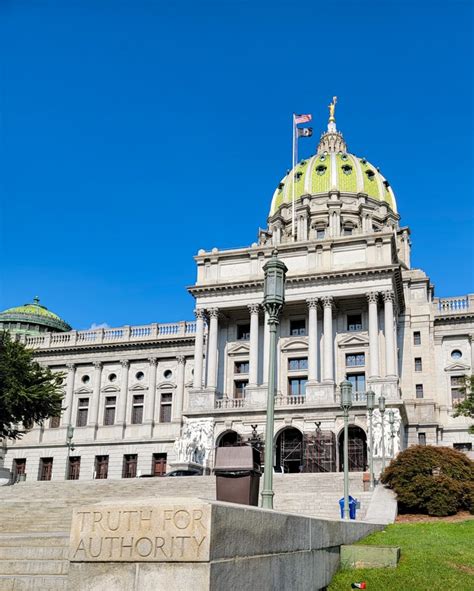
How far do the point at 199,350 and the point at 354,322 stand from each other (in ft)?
40.8

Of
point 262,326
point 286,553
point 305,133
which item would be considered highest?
point 305,133

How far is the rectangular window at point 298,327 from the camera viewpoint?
2221 inches

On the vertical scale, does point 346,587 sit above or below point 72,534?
below

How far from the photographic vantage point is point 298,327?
186 feet

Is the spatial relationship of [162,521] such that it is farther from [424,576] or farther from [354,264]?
[354,264]

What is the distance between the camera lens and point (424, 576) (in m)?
12.8

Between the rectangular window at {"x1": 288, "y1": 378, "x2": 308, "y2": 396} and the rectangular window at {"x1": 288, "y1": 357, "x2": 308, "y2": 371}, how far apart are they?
0.88 metres

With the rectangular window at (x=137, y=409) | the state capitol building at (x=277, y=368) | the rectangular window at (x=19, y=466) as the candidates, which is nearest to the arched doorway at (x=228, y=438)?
the state capitol building at (x=277, y=368)

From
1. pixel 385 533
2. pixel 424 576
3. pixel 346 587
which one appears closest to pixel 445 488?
pixel 385 533

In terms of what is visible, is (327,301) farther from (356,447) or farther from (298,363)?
(356,447)

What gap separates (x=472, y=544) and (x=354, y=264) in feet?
124

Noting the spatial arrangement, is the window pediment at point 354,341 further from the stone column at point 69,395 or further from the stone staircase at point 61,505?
the stone column at point 69,395

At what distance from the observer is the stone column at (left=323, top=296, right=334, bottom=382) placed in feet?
170

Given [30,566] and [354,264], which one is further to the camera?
[354,264]
